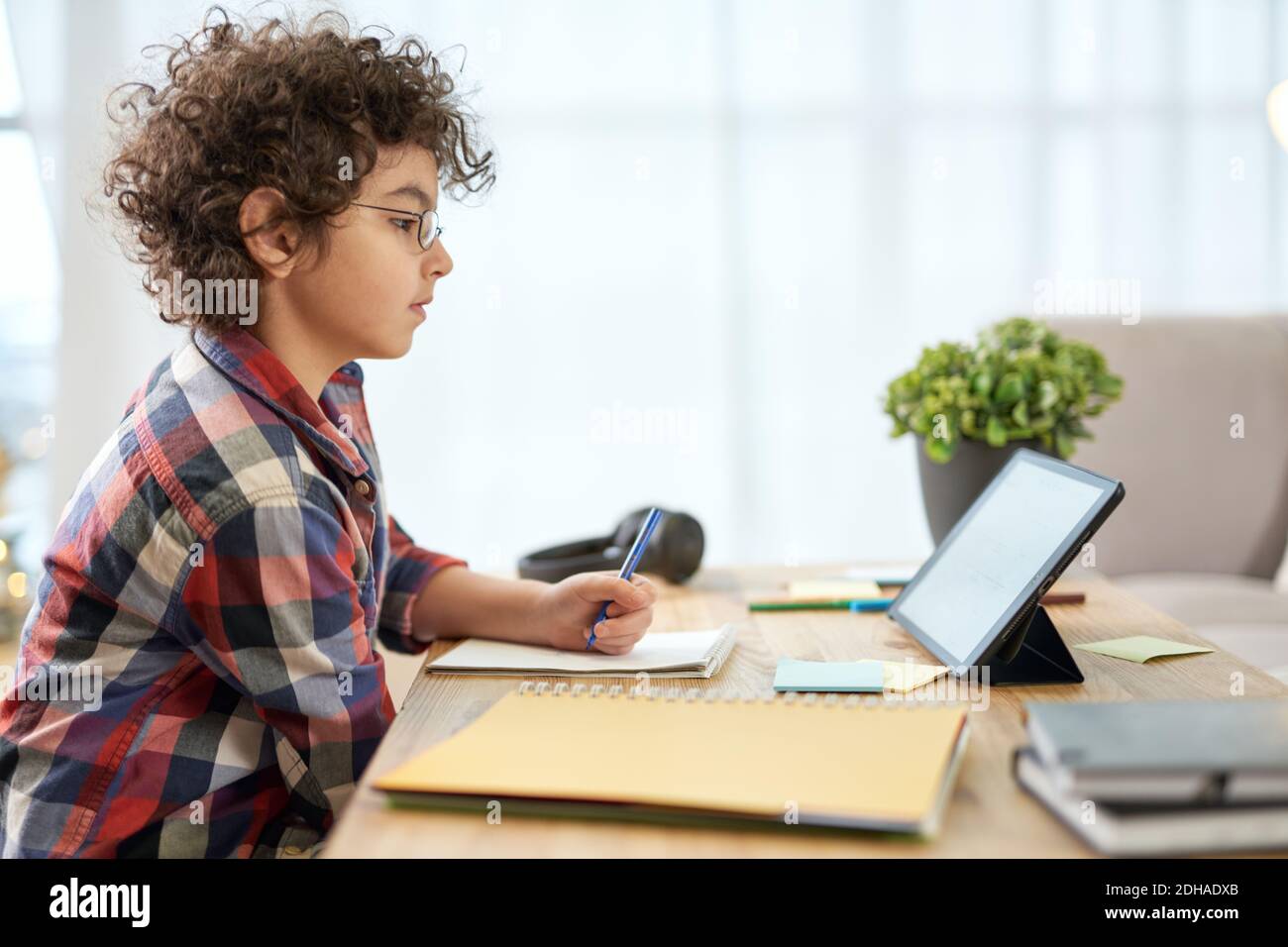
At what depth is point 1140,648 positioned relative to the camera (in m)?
1.00

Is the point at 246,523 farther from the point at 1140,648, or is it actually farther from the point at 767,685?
the point at 1140,648

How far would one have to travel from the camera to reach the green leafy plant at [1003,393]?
1.32 metres

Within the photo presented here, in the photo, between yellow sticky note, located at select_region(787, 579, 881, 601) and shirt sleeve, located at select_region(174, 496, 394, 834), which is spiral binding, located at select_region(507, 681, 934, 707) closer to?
shirt sleeve, located at select_region(174, 496, 394, 834)

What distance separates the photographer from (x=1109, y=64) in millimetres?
2887

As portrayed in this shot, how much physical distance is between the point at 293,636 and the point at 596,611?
0.30 m

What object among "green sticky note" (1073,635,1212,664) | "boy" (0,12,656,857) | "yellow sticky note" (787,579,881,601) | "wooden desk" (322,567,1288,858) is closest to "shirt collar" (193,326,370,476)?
"boy" (0,12,656,857)

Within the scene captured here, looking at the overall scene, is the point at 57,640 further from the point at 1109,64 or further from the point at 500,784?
the point at 1109,64

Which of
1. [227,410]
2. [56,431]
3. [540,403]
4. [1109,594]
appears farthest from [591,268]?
[227,410]

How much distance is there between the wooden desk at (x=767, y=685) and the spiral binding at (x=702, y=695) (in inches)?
1.7

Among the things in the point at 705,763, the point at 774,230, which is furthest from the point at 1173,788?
the point at 774,230

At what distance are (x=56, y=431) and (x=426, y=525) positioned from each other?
0.90 meters

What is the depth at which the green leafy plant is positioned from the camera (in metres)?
1.32

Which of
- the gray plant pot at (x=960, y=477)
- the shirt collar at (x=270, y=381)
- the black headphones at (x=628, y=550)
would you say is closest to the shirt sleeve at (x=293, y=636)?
the shirt collar at (x=270, y=381)

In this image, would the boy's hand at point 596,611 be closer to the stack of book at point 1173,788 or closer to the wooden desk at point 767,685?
the wooden desk at point 767,685
